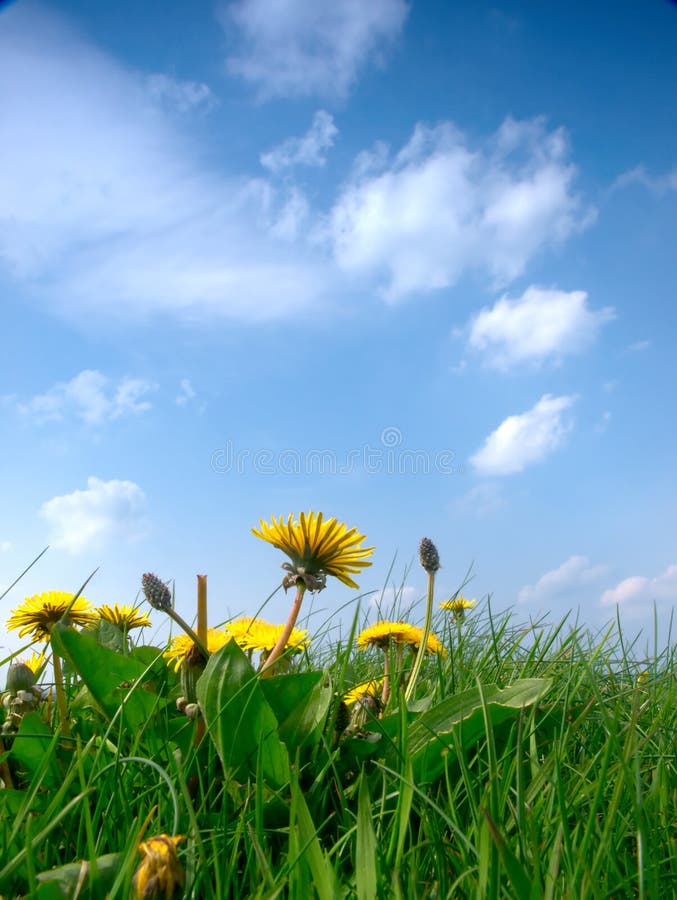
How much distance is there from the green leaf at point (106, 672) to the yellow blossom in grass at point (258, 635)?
44 centimetres

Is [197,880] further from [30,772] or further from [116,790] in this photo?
[30,772]

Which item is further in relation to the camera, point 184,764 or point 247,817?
point 184,764

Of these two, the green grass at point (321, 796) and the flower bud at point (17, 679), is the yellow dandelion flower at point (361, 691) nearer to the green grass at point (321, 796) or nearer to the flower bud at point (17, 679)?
the green grass at point (321, 796)

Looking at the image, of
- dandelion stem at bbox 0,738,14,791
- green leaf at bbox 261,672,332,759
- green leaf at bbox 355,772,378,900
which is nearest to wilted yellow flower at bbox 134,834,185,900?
green leaf at bbox 355,772,378,900

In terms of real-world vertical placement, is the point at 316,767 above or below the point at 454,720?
below

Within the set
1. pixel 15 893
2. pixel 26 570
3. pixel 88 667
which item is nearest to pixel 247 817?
pixel 15 893

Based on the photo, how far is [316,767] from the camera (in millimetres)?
1806

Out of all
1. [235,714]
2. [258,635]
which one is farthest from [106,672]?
[258,635]

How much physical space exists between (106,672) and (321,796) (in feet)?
2.12

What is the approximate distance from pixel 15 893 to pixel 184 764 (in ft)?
1.48

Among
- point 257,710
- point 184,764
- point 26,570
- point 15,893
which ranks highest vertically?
point 26,570

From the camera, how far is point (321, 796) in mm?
1727

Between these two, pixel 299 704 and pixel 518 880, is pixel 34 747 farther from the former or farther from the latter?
pixel 518 880

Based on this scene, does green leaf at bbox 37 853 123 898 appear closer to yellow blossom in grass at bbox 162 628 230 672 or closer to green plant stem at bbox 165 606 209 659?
green plant stem at bbox 165 606 209 659
